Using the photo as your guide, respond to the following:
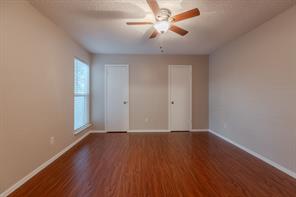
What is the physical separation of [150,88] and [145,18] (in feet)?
8.83

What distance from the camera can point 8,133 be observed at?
6.49ft

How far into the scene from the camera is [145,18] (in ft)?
8.93

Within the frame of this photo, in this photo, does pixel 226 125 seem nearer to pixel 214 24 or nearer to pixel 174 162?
pixel 174 162

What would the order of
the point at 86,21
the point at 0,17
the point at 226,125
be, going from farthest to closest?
the point at 226,125 < the point at 86,21 < the point at 0,17

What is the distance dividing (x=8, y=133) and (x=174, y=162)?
8.03ft

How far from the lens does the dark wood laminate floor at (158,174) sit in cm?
207

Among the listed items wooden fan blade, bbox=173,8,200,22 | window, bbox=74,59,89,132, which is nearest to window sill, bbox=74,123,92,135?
window, bbox=74,59,89,132

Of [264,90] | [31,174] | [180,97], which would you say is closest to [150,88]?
[180,97]

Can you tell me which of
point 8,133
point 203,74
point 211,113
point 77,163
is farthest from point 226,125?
point 8,133

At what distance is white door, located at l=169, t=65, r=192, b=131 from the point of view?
526 cm

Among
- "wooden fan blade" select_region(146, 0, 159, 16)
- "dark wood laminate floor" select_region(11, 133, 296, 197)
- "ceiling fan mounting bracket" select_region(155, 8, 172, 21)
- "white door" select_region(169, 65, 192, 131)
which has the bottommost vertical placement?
"dark wood laminate floor" select_region(11, 133, 296, 197)

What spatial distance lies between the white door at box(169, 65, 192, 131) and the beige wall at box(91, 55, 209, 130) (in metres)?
0.14

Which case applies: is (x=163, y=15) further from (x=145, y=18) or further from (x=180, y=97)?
(x=180, y=97)

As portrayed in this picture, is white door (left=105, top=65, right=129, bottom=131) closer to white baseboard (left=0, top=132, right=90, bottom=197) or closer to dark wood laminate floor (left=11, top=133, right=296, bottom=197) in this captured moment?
dark wood laminate floor (left=11, top=133, right=296, bottom=197)
